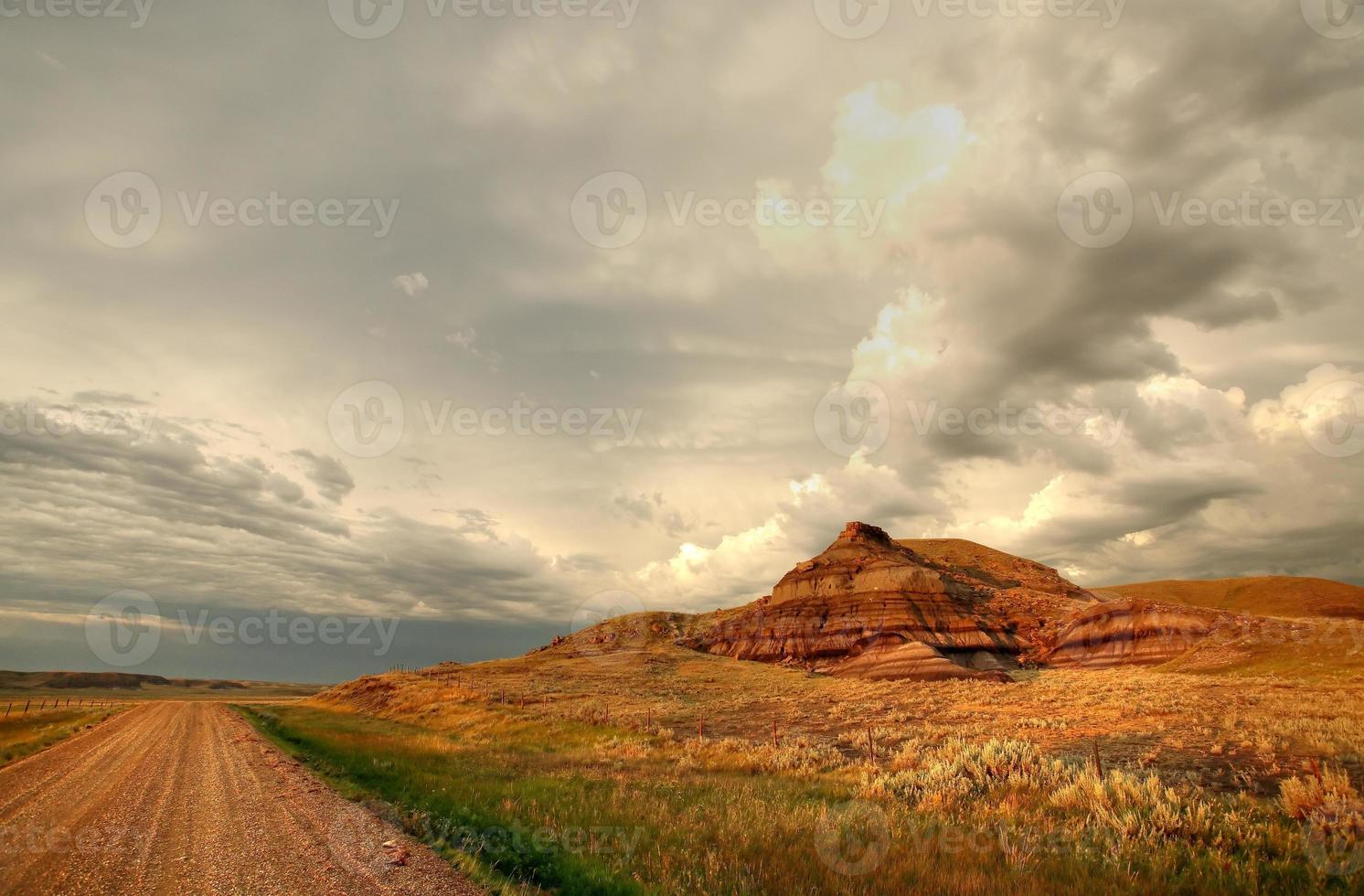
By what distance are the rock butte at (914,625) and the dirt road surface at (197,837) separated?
68.6 meters

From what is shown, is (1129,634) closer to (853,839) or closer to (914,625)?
(914,625)

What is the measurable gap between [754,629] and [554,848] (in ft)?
356

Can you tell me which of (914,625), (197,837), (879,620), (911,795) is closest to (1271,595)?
A: (914,625)

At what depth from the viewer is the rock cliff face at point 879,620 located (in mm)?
85625

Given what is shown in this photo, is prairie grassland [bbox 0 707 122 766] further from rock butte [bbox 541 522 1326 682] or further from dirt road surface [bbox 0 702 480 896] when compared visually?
rock butte [bbox 541 522 1326 682]

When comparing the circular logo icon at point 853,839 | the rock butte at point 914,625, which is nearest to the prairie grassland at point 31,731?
the circular logo icon at point 853,839

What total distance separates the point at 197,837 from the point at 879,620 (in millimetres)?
96290

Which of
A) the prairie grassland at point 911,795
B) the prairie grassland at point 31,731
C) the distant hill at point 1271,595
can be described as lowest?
the distant hill at point 1271,595

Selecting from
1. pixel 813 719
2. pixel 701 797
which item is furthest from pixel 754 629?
pixel 701 797

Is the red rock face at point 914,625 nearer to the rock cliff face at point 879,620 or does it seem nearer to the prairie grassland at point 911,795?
the rock cliff face at point 879,620

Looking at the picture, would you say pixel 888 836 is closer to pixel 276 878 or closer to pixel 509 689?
pixel 276 878

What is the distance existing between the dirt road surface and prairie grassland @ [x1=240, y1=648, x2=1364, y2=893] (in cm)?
109

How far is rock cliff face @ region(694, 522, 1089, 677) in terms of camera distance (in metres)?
85.6

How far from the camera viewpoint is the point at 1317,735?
1867cm
